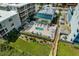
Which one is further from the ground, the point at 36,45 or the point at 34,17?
the point at 34,17

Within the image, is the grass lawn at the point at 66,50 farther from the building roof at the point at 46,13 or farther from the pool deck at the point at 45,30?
the building roof at the point at 46,13

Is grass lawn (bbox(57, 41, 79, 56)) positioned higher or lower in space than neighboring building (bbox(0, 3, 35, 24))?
lower

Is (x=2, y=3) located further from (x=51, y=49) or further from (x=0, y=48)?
(x=51, y=49)

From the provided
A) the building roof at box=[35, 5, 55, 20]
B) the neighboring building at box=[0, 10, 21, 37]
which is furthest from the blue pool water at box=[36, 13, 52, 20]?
the neighboring building at box=[0, 10, 21, 37]

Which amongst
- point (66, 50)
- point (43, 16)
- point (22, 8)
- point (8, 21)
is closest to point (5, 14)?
point (8, 21)

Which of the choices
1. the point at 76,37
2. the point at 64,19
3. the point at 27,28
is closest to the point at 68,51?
the point at 76,37

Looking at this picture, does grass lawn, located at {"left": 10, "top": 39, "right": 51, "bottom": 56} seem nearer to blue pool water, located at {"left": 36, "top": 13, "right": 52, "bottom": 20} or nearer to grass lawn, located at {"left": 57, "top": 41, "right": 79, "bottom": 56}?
grass lawn, located at {"left": 57, "top": 41, "right": 79, "bottom": 56}
